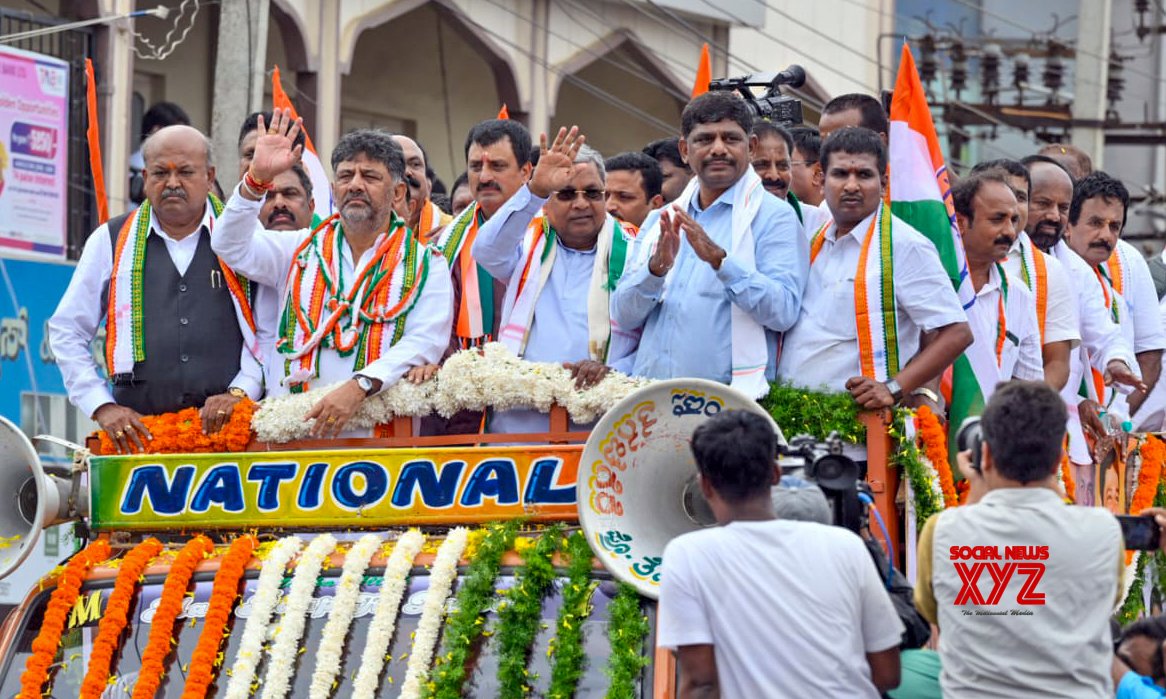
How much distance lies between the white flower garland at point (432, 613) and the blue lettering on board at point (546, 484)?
0.76 feet

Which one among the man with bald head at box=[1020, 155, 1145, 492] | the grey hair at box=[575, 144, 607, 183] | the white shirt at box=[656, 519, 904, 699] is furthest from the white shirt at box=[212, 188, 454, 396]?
the man with bald head at box=[1020, 155, 1145, 492]

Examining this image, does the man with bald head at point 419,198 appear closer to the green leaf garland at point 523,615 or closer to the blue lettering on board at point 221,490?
the blue lettering on board at point 221,490

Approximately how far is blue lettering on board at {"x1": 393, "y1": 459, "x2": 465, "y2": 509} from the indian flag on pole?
6.01 ft

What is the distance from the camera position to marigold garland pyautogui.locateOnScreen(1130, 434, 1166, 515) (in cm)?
755

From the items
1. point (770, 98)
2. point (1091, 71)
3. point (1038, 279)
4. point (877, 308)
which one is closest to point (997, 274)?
point (1038, 279)

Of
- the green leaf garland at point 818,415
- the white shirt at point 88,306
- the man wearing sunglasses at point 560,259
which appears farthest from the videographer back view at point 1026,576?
the white shirt at point 88,306

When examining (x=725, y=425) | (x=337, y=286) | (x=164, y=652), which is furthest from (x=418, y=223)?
(x=725, y=425)

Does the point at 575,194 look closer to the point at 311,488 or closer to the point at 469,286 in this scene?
the point at 469,286

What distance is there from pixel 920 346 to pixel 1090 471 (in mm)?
1285

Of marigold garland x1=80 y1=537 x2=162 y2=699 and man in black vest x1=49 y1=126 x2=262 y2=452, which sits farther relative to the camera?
man in black vest x1=49 y1=126 x2=262 y2=452

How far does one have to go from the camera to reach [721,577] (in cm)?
456

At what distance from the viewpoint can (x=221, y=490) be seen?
591 centimetres

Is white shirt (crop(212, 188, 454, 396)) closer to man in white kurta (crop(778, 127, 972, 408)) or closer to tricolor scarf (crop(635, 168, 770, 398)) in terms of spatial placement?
tricolor scarf (crop(635, 168, 770, 398))

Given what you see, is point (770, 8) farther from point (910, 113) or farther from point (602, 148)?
point (910, 113)
